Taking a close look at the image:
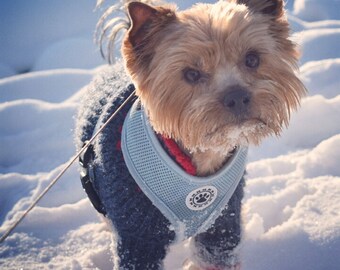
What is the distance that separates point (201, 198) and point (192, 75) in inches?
23.2

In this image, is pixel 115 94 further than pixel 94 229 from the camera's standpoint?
No

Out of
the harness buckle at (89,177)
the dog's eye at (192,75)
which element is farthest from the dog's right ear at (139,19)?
the harness buckle at (89,177)

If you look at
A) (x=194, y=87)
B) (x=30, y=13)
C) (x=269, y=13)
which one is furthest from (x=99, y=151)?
(x=30, y=13)

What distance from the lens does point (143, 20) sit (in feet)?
6.32

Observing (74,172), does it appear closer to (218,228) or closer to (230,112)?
(218,228)

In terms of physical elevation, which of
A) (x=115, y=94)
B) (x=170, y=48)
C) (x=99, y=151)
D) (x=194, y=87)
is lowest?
(x=99, y=151)

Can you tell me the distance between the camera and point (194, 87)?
190 centimetres

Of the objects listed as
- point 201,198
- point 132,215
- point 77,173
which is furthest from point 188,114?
point 77,173

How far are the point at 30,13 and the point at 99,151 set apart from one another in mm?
5394

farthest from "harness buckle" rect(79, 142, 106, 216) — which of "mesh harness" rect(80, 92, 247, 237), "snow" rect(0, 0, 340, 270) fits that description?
"snow" rect(0, 0, 340, 270)

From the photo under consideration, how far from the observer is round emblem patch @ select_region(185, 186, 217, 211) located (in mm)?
1967

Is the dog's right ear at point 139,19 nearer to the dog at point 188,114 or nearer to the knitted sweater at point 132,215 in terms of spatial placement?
the dog at point 188,114

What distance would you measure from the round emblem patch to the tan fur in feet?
0.34

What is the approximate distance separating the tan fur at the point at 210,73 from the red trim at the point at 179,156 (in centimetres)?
3
